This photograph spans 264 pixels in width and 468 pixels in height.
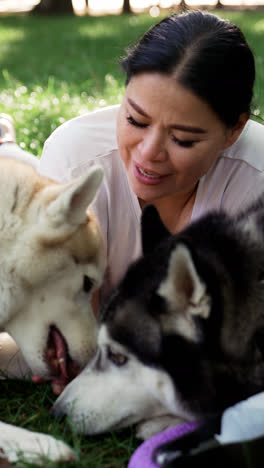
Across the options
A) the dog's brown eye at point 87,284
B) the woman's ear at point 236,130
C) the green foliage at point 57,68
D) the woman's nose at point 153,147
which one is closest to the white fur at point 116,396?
the dog's brown eye at point 87,284

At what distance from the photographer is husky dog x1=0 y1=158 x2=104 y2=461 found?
9.12ft

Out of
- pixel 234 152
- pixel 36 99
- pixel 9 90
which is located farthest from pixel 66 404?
pixel 9 90

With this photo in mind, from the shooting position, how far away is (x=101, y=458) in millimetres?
2816

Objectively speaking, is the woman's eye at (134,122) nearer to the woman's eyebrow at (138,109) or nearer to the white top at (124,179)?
the woman's eyebrow at (138,109)

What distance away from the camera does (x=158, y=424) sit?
291 cm

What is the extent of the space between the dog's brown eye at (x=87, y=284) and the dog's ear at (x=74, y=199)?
294 millimetres

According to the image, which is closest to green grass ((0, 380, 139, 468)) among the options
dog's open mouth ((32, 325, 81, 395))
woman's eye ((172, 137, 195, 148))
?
dog's open mouth ((32, 325, 81, 395))

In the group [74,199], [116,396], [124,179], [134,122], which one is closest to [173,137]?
[134,122]

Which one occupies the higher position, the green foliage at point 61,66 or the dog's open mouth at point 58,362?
the dog's open mouth at point 58,362

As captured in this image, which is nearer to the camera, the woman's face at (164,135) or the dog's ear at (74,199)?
the dog's ear at (74,199)

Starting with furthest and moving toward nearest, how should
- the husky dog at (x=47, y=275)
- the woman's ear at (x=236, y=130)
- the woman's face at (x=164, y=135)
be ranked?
1. the woman's ear at (x=236, y=130)
2. the woman's face at (x=164, y=135)
3. the husky dog at (x=47, y=275)

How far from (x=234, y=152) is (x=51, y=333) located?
1.80 metres

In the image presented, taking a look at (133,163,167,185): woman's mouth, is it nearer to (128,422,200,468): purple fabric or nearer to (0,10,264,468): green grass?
(0,10,264,468): green grass

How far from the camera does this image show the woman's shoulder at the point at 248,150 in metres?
4.11
